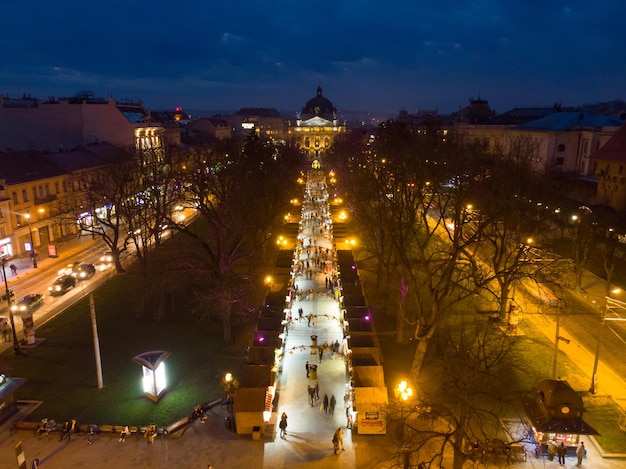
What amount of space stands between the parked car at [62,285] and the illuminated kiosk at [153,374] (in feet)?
50.1

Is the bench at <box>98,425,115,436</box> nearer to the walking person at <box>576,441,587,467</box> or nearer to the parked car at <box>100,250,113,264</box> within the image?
the walking person at <box>576,441,587,467</box>

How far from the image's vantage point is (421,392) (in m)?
20.8

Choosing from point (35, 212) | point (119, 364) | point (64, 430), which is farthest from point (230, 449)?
point (35, 212)

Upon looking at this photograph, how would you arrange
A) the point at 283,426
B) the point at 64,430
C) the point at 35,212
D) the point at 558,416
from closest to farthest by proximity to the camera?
the point at 558,416 < the point at 64,430 < the point at 283,426 < the point at 35,212

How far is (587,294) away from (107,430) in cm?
3000

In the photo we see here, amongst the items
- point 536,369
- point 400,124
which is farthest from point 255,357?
point 400,124

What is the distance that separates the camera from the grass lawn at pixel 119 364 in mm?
20047

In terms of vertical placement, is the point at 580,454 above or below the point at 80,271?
above

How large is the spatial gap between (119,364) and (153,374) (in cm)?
450

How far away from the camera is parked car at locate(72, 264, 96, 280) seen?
35853mm

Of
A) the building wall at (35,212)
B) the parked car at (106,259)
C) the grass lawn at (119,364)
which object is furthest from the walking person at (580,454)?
the building wall at (35,212)

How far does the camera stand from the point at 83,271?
119 feet

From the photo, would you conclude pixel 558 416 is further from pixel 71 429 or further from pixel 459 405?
pixel 71 429

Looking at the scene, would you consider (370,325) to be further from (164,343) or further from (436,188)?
(164,343)
